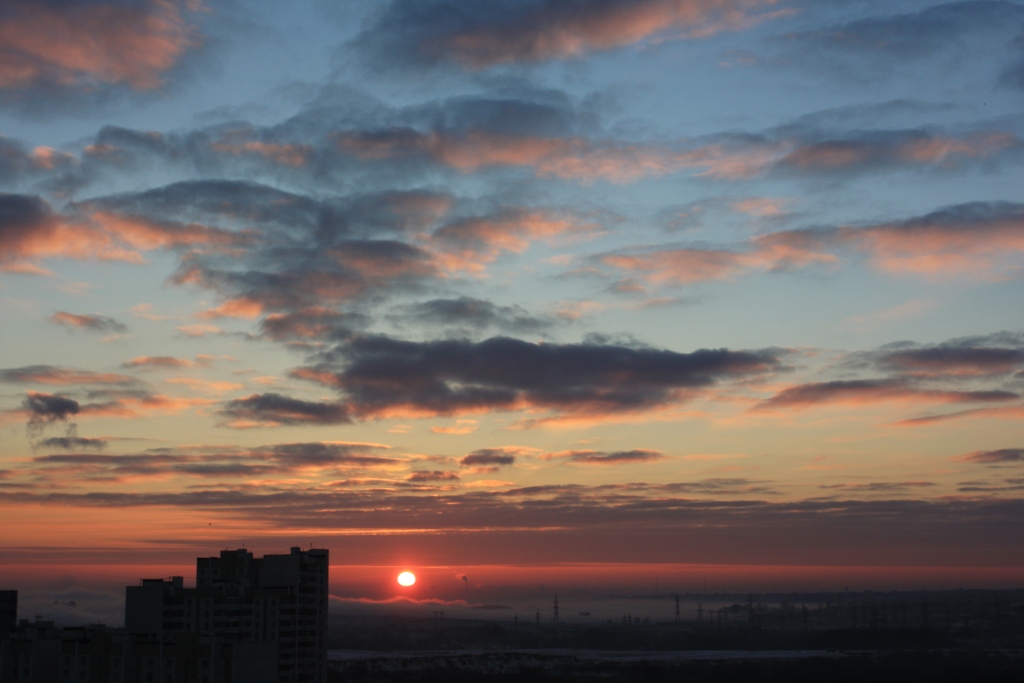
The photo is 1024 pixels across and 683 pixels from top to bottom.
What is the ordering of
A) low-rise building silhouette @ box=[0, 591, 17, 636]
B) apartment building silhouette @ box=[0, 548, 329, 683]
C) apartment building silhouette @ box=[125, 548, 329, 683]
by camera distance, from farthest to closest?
low-rise building silhouette @ box=[0, 591, 17, 636], apartment building silhouette @ box=[125, 548, 329, 683], apartment building silhouette @ box=[0, 548, 329, 683]

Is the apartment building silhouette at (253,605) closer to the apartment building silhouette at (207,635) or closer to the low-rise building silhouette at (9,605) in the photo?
the apartment building silhouette at (207,635)

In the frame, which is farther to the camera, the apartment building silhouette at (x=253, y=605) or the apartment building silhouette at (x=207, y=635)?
the apartment building silhouette at (x=253, y=605)

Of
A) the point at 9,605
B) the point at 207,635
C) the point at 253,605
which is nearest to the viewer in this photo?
the point at 207,635

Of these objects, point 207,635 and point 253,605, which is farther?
point 253,605

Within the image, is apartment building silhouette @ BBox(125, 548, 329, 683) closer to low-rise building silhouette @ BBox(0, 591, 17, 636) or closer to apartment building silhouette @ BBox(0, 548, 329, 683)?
apartment building silhouette @ BBox(0, 548, 329, 683)

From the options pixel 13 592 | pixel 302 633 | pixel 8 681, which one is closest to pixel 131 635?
pixel 8 681

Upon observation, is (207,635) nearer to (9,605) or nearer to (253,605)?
(253,605)

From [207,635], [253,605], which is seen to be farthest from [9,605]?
[207,635]

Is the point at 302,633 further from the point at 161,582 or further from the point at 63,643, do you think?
the point at 63,643

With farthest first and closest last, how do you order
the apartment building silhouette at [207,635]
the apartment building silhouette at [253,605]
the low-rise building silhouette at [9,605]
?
the low-rise building silhouette at [9,605], the apartment building silhouette at [253,605], the apartment building silhouette at [207,635]

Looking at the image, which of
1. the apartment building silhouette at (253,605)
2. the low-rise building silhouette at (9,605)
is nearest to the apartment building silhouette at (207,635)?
the apartment building silhouette at (253,605)

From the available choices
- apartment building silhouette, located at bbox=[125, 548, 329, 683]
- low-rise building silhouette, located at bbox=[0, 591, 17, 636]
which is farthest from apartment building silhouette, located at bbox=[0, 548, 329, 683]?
low-rise building silhouette, located at bbox=[0, 591, 17, 636]
